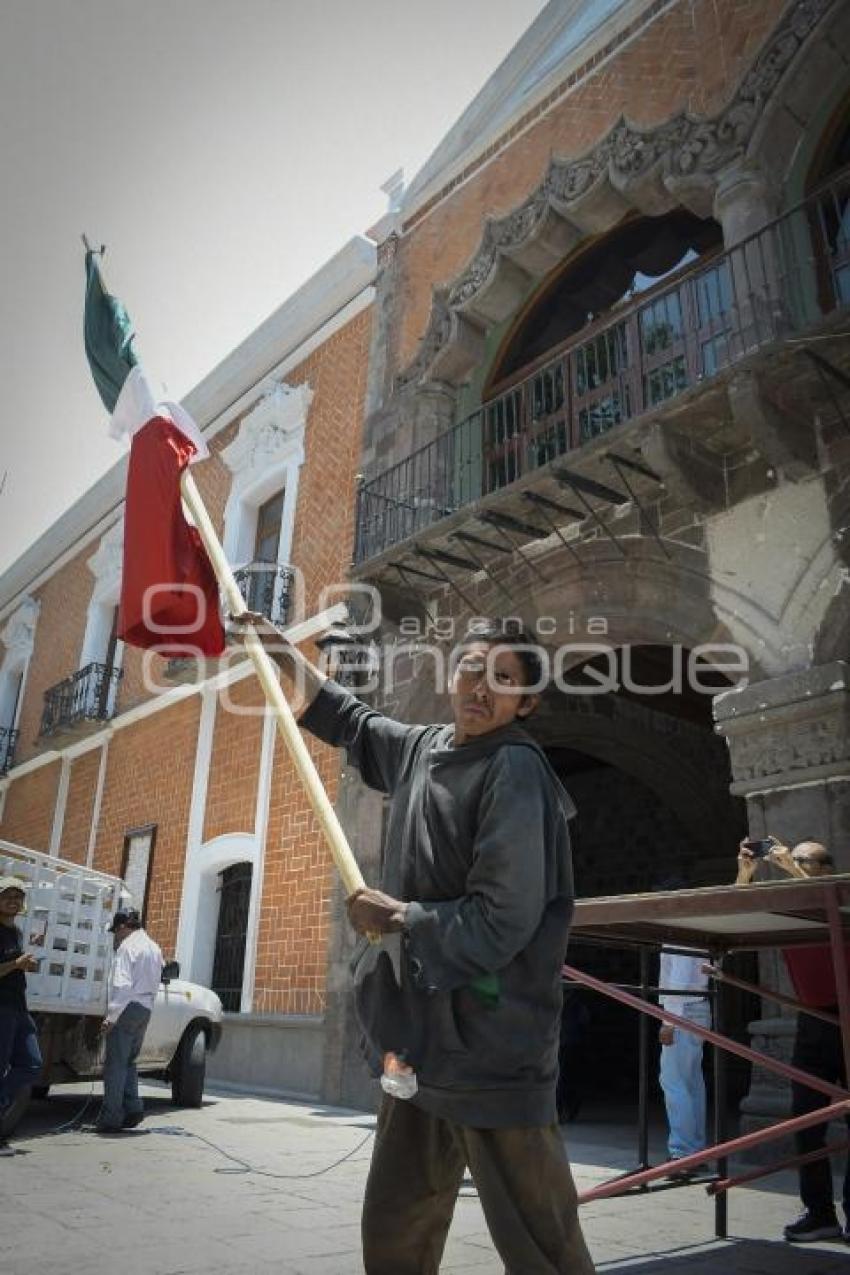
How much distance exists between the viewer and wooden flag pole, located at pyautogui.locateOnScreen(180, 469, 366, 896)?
249 cm

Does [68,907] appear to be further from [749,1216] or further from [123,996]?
[749,1216]

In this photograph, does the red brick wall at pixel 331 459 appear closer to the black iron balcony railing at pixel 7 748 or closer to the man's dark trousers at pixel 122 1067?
the man's dark trousers at pixel 122 1067

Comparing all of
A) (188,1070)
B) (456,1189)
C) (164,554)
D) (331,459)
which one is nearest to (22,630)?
(331,459)

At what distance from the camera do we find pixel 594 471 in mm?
7773

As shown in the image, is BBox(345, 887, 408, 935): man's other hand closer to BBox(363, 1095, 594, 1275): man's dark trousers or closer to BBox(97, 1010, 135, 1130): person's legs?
BBox(363, 1095, 594, 1275): man's dark trousers

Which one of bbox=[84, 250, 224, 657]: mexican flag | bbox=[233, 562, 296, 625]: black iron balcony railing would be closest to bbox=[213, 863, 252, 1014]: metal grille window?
bbox=[233, 562, 296, 625]: black iron balcony railing

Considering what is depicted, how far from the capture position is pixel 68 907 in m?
7.69

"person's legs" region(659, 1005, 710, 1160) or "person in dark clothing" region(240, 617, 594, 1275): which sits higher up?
"person in dark clothing" region(240, 617, 594, 1275)

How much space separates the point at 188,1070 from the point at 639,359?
7.33 meters

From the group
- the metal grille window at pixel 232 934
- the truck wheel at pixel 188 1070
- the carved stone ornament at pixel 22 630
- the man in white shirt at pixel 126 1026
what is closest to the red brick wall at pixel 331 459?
the metal grille window at pixel 232 934

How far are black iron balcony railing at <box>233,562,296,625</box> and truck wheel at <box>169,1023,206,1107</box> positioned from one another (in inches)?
210

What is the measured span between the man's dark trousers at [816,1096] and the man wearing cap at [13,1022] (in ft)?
14.7

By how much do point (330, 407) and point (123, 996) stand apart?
28.0 ft

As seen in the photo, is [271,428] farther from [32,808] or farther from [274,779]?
[32,808]
